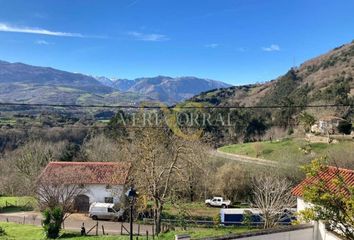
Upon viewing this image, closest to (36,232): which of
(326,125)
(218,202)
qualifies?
(218,202)

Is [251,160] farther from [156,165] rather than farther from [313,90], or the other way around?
[313,90]

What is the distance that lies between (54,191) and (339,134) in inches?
1455

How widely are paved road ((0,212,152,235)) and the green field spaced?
18.5 metres

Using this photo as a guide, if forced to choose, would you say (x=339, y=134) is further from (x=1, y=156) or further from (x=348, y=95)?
(x=1, y=156)

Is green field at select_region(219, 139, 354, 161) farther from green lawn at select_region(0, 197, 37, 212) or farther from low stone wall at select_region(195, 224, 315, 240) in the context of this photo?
green lawn at select_region(0, 197, 37, 212)

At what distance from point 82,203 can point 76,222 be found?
471 centimetres

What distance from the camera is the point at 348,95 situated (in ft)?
232

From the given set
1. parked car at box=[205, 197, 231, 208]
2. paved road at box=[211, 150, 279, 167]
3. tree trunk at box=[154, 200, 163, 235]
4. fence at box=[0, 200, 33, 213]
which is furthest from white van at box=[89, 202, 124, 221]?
paved road at box=[211, 150, 279, 167]

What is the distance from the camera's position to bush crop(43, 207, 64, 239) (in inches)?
976

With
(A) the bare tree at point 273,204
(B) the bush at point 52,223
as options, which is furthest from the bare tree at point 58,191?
(A) the bare tree at point 273,204

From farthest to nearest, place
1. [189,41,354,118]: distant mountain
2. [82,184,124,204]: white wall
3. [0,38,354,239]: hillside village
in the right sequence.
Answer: [189,41,354,118]: distant mountain
[82,184,124,204]: white wall
[0,38,354,239]: hillside village

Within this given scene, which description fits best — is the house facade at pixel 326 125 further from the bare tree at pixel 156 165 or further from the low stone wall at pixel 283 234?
the low stone wall at pixel 283 234

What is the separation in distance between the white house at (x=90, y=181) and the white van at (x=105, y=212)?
2.15 m

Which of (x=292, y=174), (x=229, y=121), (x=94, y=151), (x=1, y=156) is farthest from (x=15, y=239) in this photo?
(x=229, y=121)
